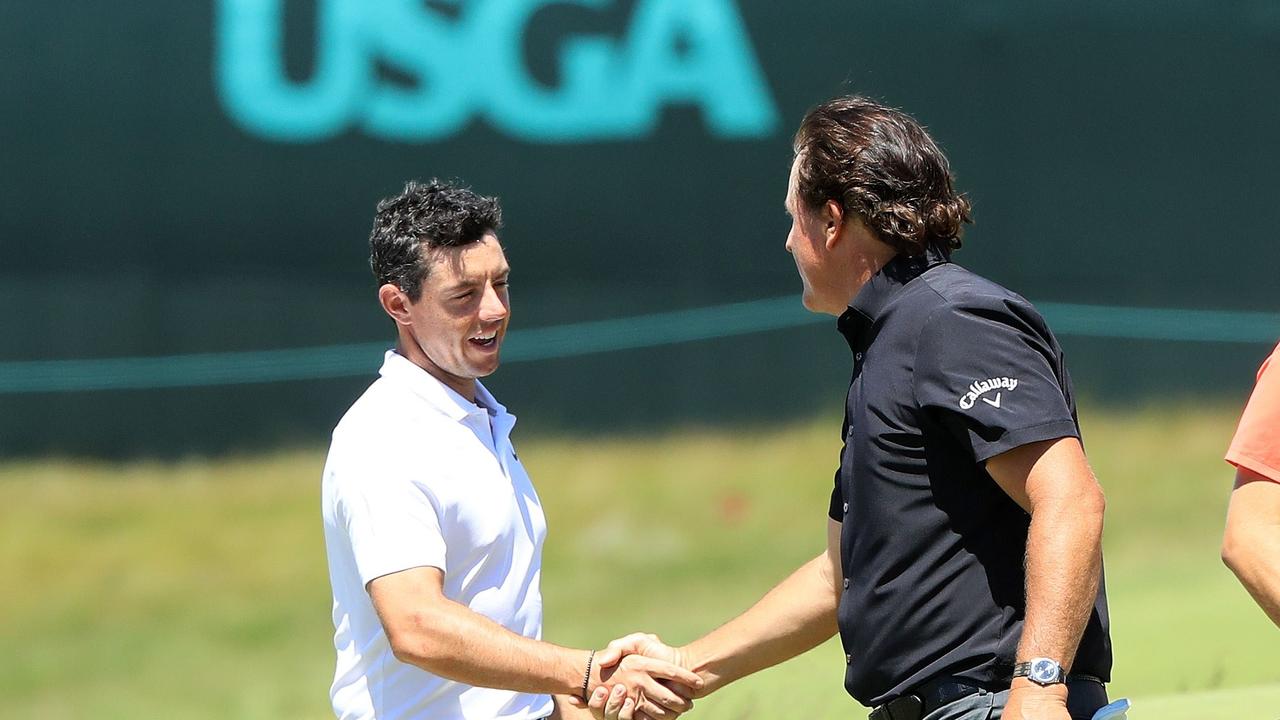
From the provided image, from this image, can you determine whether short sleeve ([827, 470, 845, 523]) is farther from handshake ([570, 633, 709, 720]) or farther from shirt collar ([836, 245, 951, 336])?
handshake ([570, 633, 709, 720])

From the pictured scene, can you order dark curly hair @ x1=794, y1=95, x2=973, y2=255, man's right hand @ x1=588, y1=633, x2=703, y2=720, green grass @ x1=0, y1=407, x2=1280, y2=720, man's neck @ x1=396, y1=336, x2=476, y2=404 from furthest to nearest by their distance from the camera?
green grass @ x1=0, y1=407, x2=1280, y2=720
man's right hand @ x1=588, y1=633, x2=703, y2=720
man's neck @ x1=396, y1=336, x2=476, y2=404
dark curly hair @ x1=794, y1=95, x2=973, y2=255

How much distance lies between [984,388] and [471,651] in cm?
93

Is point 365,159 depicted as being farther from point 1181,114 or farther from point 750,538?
point 1181,114

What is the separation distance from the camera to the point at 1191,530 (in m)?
6.23

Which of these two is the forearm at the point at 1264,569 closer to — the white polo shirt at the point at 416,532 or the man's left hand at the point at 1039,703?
the man's left hand at the point at 1039,703

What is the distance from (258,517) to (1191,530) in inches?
145

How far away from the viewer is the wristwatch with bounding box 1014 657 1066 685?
2.06m

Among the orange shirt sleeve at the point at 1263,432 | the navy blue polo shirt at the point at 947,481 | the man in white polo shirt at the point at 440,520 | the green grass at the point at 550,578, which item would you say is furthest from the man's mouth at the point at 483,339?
the green grass at the point at 550,578

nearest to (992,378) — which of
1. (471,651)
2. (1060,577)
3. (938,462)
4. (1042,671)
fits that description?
(938,462)

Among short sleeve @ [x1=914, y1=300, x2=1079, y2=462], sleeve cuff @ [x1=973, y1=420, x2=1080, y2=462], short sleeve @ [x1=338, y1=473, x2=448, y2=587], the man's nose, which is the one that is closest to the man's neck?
the man's nose

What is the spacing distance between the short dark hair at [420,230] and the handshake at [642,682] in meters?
0.80

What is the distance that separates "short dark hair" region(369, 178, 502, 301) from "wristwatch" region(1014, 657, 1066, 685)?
129cm

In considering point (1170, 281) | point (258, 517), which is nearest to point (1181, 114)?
point (1170, 281)

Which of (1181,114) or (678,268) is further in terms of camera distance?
(1181,114)
